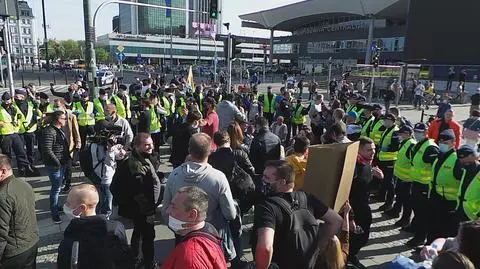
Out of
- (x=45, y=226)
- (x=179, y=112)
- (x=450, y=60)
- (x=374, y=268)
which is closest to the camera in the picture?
(x=374, y=268)

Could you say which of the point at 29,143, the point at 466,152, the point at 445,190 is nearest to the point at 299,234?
the point at 466,152

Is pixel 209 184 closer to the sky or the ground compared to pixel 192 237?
closer to the ground

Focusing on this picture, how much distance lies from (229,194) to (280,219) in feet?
3.33

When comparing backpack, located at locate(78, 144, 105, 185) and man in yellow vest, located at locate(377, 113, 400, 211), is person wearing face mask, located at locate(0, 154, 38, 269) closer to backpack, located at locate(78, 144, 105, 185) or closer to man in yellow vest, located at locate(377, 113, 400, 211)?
backpack, located at locate(78, 144, 105, 185)

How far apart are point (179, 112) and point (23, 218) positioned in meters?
8.21

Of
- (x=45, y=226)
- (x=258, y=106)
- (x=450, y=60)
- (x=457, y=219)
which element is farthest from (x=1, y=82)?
(x=450, y=60)

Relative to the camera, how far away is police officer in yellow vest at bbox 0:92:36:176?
28.9ft

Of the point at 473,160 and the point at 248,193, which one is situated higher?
the point at 473,160

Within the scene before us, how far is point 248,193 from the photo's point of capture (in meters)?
4.92

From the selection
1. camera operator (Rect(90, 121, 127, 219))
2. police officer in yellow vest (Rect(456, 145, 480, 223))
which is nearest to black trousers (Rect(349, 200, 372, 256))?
police officer in yellow vest (Rect(456, 145, 480, 223))

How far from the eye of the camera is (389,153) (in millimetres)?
7348

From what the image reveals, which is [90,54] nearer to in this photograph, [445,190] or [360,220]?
[360,220]

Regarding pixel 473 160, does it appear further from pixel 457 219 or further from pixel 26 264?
pixel 26 264

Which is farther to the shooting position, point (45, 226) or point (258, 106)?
point (258, 106)
